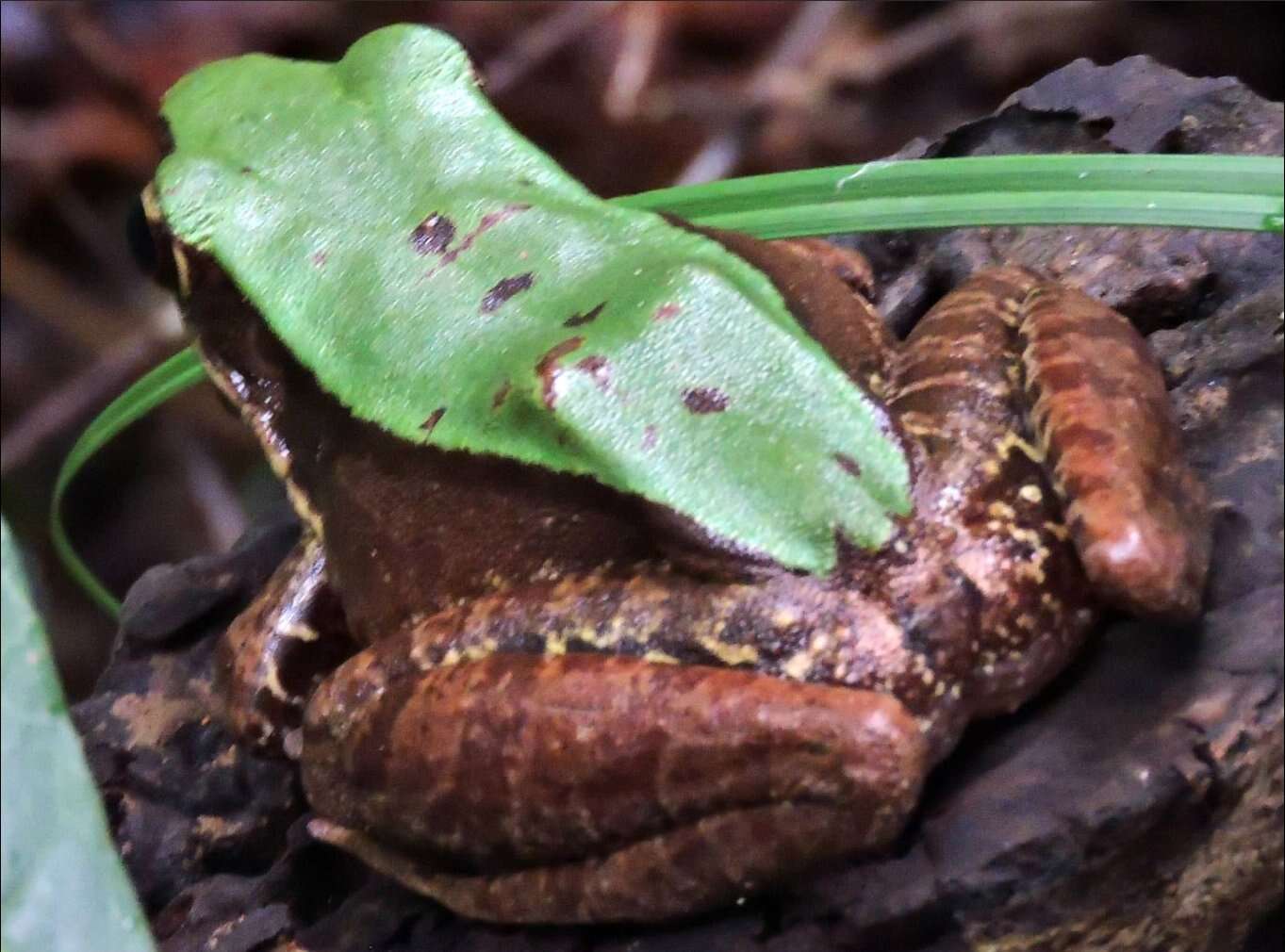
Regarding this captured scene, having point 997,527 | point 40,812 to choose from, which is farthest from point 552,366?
point 40,812

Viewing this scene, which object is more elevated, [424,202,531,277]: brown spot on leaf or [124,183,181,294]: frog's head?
[124,183,181,294]: frog's head

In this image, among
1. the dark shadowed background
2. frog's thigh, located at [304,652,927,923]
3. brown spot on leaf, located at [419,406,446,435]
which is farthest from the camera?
the dark shadowed background

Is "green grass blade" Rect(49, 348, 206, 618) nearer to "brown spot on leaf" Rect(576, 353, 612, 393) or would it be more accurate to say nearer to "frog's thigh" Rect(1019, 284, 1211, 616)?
"brown spot on leaf" Rect(576, 353, 612, 393)

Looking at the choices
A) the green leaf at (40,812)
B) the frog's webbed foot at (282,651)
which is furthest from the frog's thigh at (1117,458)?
the frog's webbed foot at (282,651)

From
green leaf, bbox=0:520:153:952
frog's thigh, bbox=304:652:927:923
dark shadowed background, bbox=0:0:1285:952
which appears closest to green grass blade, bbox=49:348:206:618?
dark shadowed background, bbox=0:0:1285:952

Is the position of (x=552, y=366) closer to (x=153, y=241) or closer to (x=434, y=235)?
(x=434, y=235)

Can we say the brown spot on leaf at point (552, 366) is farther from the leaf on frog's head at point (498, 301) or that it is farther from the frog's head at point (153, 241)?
the frog's head at point (153, 241)

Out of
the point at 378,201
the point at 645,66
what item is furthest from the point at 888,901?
the point at 645,66
